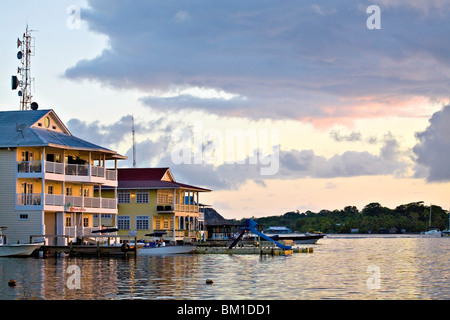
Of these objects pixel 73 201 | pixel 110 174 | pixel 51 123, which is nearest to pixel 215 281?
pixel 73 201

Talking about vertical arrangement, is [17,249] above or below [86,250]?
above

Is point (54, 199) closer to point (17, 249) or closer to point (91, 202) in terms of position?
point (91, 202)

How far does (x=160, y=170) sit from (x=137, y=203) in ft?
17.5

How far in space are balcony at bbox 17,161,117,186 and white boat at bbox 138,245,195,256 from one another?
826 centimetres

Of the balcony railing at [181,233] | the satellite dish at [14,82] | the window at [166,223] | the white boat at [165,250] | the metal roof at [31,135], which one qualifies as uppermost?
the satellite dish at [14,82]

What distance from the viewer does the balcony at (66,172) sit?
6153 cm

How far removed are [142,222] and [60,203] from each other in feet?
72.0

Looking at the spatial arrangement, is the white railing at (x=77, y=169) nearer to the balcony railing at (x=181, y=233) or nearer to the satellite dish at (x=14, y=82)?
the satellite dish at (x=14, y=82)

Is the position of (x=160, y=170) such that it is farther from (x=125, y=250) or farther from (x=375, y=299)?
(x=375, y=299)

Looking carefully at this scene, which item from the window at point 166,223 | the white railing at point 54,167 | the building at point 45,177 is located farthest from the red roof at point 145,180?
the white railing at point 54,167

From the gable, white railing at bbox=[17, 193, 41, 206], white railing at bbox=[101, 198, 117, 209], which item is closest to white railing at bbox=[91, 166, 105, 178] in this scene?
white railing at bbox=[101, 198, 117, 209]

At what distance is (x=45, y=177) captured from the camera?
61.3 meters

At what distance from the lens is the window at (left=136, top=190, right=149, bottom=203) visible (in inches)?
3317

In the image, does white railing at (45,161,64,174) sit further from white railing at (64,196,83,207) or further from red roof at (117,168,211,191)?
red roof at (117,168,211,191)
